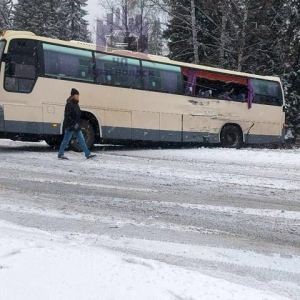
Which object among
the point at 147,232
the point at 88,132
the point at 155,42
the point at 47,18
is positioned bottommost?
the point at 147,232

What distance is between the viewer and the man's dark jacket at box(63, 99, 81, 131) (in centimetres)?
1130

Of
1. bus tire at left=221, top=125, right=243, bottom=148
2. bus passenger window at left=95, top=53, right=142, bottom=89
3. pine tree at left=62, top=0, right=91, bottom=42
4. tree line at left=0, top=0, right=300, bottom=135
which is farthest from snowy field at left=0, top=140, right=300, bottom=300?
pine tree at left=62, top=0, right=91, bottom=42

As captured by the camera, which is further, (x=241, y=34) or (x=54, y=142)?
(x=241, y=34)

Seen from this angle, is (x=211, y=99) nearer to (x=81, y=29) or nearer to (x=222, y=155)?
(x=222, y=155)

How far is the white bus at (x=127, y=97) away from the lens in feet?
39.8

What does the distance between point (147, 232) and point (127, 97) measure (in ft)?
30.6

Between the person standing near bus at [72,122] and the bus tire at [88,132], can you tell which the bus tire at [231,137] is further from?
the person standing near bus at [72,122]

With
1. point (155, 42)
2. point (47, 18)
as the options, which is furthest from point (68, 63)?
point (47, 18)

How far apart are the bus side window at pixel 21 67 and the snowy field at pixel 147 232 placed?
2.98 m

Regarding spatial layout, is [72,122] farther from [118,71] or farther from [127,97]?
[118,71]

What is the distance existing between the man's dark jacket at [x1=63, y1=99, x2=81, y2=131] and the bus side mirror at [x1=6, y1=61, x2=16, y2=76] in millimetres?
1878

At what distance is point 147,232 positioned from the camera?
5176 millimetres

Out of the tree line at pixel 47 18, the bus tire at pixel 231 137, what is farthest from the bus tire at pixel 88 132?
the tree line at pixel 47 18

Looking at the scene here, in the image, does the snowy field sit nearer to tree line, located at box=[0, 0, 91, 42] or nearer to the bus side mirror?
the bus side mirror
